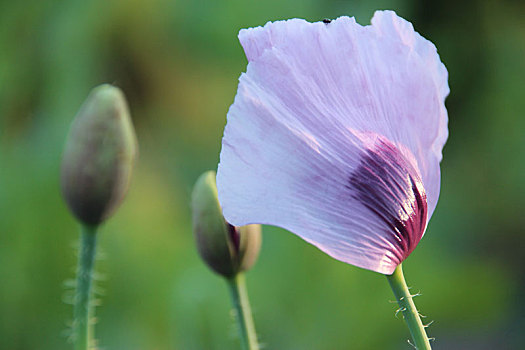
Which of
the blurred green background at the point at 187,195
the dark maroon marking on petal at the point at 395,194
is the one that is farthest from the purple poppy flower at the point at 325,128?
the blurred green background at the point at 187,195

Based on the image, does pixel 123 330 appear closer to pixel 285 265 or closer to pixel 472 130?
pixel 285 265

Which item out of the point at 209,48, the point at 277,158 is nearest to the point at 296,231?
the point at 277,158

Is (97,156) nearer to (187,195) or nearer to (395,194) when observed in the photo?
(395,194)

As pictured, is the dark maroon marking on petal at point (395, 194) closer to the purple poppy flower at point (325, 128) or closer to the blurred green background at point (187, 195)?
the purple poppy flower at point (325, 128)

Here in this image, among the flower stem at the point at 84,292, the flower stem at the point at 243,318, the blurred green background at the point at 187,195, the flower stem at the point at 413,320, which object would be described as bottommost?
the flower stem at the point at 413,320

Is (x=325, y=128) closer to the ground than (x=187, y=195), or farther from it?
closer to the ground

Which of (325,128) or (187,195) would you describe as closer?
(325,128)

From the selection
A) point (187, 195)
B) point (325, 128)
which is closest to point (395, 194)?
point (325, 128)

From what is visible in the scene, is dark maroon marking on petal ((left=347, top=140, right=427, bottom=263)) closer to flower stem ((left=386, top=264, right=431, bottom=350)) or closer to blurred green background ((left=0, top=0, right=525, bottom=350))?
flower stem ((left=386, top=264, right=431, bottom=350))
